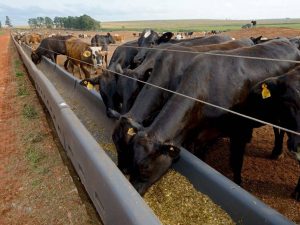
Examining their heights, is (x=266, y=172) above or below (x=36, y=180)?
below

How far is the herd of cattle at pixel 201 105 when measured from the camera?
156 inches

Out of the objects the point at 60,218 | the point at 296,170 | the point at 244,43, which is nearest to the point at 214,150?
the point at 296,170

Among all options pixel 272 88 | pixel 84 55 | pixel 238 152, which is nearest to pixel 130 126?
pixel 238 152

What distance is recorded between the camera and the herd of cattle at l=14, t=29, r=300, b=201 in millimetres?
3963

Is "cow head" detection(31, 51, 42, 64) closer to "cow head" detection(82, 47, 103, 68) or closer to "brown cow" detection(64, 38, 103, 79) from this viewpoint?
"brown cow" detection(64, 38, 103, 79)

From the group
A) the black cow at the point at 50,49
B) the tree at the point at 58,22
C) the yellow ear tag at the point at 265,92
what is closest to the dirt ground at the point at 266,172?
the yellow ear tag at the point at 265,92

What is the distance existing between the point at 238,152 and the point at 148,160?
A: 1579 mm

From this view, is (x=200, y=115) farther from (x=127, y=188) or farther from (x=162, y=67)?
(x=127, y=188)

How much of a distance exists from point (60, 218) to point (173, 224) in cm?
121

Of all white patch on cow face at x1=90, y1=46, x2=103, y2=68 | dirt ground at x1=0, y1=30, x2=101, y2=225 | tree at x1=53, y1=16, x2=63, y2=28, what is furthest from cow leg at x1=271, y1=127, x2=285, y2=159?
tree at x1=53, y1=16, x2=63, y2=28

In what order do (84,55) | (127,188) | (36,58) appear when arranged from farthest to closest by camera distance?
(36,58) < (84,55) < (127,188)

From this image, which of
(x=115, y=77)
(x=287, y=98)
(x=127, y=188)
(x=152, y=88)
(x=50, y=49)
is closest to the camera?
(x=127, y=188)

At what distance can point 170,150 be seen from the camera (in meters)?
3.82

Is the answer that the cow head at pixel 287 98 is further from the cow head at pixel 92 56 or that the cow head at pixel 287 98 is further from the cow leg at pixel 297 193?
the cow head at pixel 92 56
